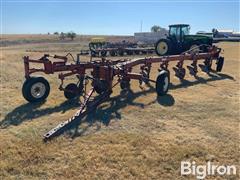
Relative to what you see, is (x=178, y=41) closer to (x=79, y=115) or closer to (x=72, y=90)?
(x=72, y=90)

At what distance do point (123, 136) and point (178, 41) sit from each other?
14592mm

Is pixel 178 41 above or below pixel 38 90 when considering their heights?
above

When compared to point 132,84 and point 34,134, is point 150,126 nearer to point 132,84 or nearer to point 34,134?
point 34,134

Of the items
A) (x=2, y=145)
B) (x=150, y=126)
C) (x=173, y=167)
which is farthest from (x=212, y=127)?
(x=2, y=145)

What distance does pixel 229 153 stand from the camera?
5.56m

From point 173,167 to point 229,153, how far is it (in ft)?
4.09

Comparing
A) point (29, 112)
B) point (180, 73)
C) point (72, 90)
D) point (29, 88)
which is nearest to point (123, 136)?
point (29, 112)

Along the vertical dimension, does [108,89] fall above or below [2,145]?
above

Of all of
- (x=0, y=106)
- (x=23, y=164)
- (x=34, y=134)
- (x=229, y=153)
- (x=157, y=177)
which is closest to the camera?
(x=157, y=177)

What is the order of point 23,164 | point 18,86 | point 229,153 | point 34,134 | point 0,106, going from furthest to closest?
point 18,86 → point 0,106 → point 34,134 → point 229,153 → point 23,164

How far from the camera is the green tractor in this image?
19.1 m

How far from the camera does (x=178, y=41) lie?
19.7 metres

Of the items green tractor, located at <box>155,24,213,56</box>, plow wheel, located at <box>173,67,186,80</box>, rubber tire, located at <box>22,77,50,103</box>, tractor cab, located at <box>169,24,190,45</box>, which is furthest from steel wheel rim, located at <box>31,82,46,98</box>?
tractor cab, located at <box>169,24,190,45</box>

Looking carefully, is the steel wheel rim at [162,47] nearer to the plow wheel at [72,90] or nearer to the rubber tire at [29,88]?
the plow wheel at [72,90]
